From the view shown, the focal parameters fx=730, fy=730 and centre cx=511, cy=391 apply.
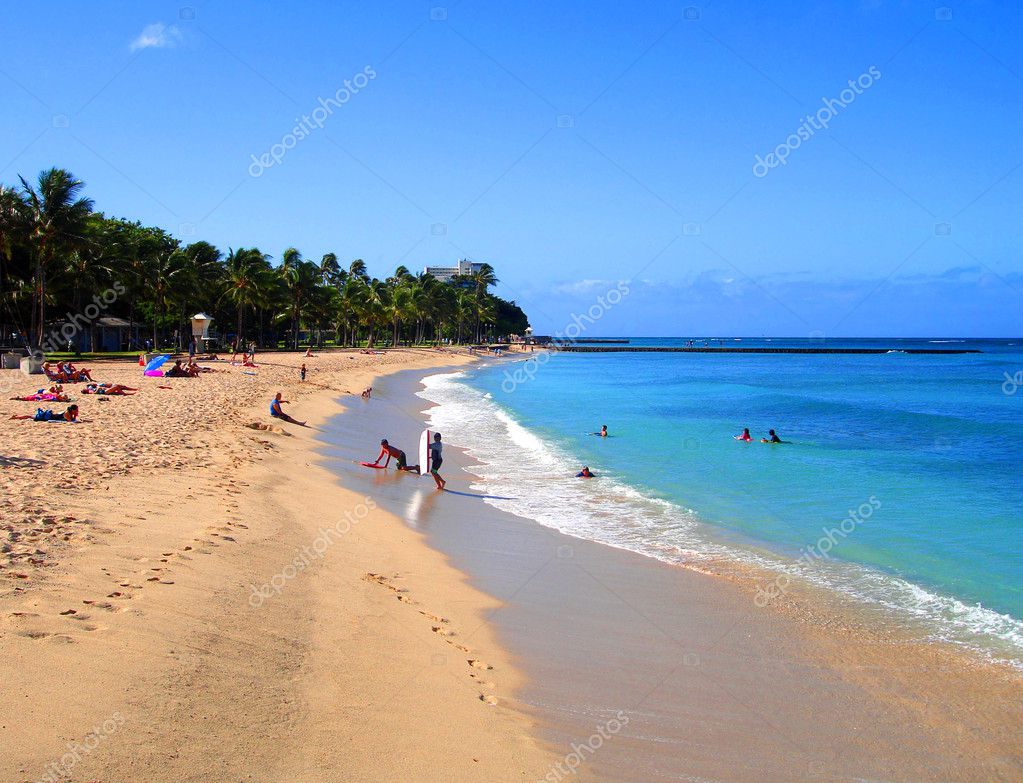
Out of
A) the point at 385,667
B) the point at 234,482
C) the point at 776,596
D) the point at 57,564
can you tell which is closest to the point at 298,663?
the point at 385,667

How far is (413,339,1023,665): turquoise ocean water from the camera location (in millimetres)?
9773

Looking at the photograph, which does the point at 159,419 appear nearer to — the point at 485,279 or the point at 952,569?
the point at 952,569

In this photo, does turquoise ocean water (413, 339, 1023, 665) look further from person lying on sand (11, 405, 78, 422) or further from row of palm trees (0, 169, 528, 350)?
row of palm trees (0, 169, 528, 350)

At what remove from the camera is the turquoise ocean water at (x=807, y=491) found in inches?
385

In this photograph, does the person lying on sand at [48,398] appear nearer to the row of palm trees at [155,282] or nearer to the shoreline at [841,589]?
the shoreline at [841,589]

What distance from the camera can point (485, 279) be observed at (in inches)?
4966

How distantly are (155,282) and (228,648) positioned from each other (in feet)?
165

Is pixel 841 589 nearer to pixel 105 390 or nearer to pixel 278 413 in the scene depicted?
pixel 278 413

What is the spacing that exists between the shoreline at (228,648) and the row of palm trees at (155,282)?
104 ft

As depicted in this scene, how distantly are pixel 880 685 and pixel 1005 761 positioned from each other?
49.6 inches

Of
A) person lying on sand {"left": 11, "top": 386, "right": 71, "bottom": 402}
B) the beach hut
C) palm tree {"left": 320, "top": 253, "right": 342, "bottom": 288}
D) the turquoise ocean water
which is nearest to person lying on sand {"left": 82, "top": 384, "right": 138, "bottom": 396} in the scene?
person lying on sand {"left": 11, "top": 386, "right": 71, "bottom": 402}

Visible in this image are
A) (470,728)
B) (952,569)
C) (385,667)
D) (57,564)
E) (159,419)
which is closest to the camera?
(470,728)

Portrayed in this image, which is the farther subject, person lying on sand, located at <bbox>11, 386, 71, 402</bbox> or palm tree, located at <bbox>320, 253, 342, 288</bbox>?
palm tree, located at <bbox>320, 253, 342, 288</bbox>

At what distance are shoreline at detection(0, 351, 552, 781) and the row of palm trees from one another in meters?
31.7
